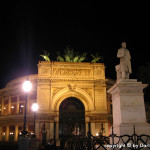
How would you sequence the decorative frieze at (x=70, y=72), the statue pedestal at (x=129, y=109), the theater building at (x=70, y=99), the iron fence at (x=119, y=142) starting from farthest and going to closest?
the decorative frieze at (x=70, y=72) → the theater building at (x=70, y=99) → the statue pedestal at (x=129, y=109) → the iron fence at (x=119, y=142)

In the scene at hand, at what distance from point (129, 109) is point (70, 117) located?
637 inches

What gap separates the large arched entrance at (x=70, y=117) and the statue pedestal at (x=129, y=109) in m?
15.3

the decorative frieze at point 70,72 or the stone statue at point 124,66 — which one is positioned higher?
the decorative frieze at point 70,72

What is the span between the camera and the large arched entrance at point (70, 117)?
24734mm

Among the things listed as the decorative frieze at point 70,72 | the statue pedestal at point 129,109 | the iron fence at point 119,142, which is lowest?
the iron fence at point 119,142

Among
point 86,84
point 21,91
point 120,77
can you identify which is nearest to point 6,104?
point 21,91

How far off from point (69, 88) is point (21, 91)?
29.0 feet

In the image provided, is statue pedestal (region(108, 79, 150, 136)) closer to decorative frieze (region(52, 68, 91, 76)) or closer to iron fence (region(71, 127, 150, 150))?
iron fence (region(71, 127, 150, 150))

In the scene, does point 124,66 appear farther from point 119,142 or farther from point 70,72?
point 70,72

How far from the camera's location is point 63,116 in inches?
996

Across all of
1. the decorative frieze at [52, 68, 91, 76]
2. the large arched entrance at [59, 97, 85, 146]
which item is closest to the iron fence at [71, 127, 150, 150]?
the large arched entrance at [59, 97, 85, 146]

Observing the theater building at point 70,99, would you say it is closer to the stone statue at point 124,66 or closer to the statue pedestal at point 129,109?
the stone statue at point 124,66

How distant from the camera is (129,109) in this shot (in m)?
9.89

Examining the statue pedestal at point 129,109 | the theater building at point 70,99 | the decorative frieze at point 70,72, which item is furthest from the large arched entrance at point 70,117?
the statue pedestal at point 129,109
